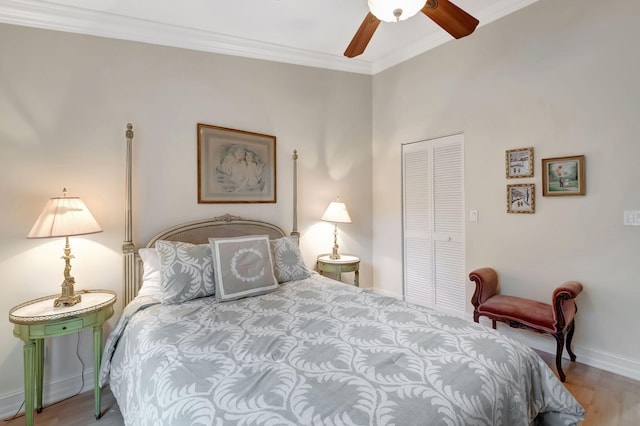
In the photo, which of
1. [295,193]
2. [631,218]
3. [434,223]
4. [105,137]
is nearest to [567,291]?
[631,218]

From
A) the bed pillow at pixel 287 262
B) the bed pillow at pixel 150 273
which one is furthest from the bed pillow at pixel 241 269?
the bed pillow at pixel 150 273

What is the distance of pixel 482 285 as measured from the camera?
2.69 m

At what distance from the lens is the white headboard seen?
245 cm

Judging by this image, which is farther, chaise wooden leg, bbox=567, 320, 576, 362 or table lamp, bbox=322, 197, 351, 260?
table lamp, bbox=322, 197, 351, 260

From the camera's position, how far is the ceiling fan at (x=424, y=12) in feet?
5.66

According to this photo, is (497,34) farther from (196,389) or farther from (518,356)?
(196,389)

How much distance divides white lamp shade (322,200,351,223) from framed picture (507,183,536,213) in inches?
60.0

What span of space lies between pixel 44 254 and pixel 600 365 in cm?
416

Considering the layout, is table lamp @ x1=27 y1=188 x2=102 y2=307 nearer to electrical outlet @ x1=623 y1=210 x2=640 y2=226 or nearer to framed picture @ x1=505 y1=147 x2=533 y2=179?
framed picture @ x1=505 y1=147 x2=533 y2=179

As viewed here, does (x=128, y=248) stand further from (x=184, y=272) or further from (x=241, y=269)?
(x=241, y=269)

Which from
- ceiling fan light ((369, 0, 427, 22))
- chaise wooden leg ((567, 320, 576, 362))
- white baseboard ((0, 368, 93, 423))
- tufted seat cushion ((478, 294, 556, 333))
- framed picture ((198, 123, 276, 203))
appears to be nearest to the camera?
ceiling fan light ((369, 0, 427, 22))

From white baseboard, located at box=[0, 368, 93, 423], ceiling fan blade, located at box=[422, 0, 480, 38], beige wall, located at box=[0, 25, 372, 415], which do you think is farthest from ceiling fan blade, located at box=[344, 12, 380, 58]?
white baseboard, located at box=[0, 368, 93, 423]

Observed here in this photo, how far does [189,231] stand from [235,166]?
2.46ft

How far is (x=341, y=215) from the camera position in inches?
133
